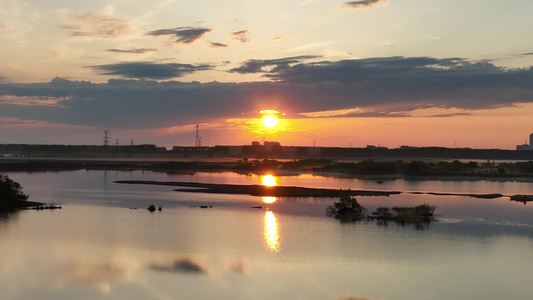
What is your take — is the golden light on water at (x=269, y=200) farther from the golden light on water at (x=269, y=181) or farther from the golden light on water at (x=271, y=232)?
the golden light on water at (x=269, y=181)

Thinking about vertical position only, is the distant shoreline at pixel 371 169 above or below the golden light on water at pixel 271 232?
above

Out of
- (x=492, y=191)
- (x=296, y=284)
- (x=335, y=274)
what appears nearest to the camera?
(x=296, y=284)

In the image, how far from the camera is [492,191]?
8575cm

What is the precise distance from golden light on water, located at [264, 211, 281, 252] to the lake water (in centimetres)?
7

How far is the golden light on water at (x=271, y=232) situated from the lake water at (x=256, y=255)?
0.22ft

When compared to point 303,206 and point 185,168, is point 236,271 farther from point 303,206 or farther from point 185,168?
point 185,168

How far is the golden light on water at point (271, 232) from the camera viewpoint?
133 feet

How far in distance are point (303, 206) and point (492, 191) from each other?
3542 centimetres

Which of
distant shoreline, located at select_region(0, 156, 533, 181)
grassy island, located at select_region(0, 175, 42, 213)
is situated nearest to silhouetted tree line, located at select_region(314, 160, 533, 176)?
distant shoreline, located at select_region(0, 156, 533, 181)

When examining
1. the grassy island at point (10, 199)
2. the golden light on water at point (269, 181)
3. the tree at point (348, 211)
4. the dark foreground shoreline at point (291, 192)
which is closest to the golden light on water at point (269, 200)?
the dark foreground shoreline at point (291, 192)

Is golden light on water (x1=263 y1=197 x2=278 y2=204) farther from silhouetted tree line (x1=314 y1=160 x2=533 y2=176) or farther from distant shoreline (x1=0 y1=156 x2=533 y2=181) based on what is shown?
silhouetted tree line (x1=314 y1=160 x2=533 y2=176)

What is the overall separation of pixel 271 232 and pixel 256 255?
8255mm

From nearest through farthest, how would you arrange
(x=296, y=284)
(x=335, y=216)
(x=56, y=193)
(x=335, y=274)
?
(x=296, y=284), (x=335, y=274), (x=335, y=216), (x=56, y=193)

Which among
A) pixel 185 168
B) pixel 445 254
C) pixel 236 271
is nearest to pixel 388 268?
pixel 445 254
